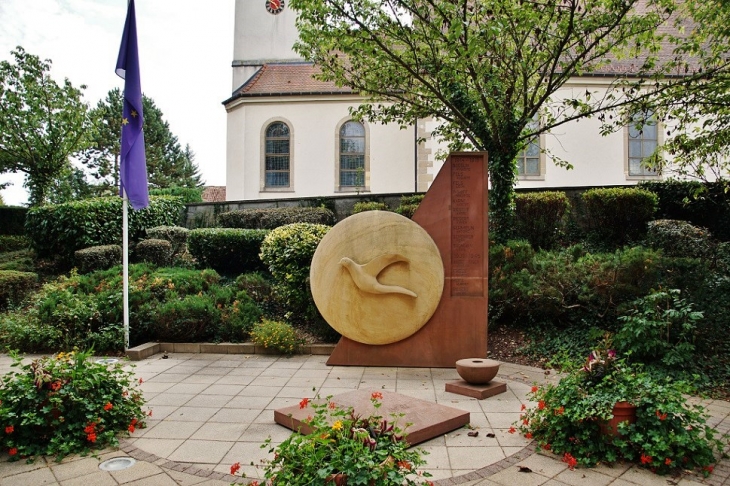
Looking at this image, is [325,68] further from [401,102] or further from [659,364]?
[659,364]

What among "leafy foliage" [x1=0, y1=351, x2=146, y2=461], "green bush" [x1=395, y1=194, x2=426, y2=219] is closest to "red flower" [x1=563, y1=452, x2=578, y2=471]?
"leafy foliage" [x1=0, y1=351, x2=146, y2=461]

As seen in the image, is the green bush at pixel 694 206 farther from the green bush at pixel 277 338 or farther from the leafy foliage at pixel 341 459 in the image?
the leafy foliage at pixel 341 459

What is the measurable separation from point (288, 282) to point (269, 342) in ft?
4.39

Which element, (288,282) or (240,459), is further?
(288,282)

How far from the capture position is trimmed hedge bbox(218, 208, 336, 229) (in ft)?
47.4

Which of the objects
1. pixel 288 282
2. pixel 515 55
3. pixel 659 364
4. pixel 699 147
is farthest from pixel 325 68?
pixel 659 364

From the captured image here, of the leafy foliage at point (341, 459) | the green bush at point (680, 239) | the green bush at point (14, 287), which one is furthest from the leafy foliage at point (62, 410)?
the green bush at point (680, 239)

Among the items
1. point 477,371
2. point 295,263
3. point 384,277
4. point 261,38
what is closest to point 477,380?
point 477,371

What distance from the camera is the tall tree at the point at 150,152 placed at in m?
40.3

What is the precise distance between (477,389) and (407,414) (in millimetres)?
1408

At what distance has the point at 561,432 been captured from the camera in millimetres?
4023

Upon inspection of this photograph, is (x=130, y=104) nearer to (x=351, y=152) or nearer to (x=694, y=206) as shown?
(x=694, y=206)

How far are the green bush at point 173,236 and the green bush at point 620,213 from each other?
1007cm

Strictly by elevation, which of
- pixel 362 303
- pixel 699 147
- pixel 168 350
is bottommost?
pixel 168 350
